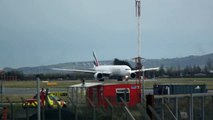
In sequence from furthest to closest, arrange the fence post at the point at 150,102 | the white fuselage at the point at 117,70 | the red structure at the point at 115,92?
the white fuselage at the point at 117,70
the red structure at the point at 115,92
the fence post at the point at 150,102

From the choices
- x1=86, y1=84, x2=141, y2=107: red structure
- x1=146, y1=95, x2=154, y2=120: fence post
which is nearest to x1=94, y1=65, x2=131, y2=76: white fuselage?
x1=86, y1=84, x2=141, y2=107: red structure

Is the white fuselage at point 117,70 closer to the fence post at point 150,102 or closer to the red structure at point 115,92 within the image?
the red structure at point 115,92

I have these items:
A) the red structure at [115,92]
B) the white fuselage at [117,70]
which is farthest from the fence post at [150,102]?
the white fuselage at [117,70]

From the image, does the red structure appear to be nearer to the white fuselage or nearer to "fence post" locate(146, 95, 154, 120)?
"fence post" locate(146, 95, 154, 120)

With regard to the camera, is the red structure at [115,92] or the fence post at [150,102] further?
the red structure at [115,92]

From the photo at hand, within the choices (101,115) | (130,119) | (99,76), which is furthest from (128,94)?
(99,76)

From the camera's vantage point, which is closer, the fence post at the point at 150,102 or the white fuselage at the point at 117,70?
the fence post at the point at 150,102

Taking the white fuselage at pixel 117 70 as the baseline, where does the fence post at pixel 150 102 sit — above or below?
below

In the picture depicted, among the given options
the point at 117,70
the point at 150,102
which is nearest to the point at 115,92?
the point at 150,102

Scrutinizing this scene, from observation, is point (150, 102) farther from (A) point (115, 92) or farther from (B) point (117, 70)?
(B) point (117, 70)

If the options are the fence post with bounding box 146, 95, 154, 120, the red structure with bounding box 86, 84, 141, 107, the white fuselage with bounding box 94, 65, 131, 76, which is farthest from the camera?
the white fuselage with bounding box 94, 65, 131, 76

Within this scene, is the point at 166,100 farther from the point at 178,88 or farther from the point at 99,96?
→ the point at 178,88

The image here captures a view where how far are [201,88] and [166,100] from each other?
23881mm

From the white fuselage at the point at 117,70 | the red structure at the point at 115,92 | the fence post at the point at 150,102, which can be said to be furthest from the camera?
the white fuselage at the point at 117,70
